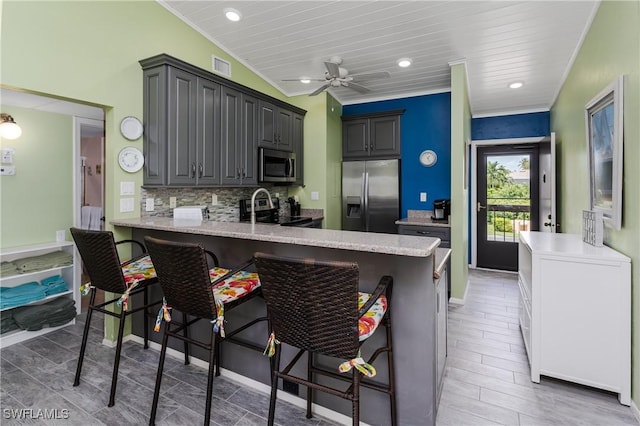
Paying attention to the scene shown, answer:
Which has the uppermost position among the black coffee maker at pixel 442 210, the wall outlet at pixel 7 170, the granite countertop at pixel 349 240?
the wall outlet at pixel 7 170

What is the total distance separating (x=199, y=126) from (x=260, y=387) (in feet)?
7.88

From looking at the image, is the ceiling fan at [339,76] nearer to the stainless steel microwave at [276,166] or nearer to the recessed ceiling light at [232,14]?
the recessed ceiling light at [232,14]

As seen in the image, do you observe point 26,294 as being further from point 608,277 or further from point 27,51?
point 608,277

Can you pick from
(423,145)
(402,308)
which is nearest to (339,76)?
(423,145)

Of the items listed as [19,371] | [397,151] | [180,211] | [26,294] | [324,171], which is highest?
[397,151]

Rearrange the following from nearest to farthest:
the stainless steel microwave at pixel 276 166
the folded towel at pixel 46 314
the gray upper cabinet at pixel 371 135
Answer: the folded towel at pixel 46 314, the stainless steel microwave at pixel 276 166, the gray upper cabinet at pixel 371 135

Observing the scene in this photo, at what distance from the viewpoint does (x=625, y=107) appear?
200 centimetres

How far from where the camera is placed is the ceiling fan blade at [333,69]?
10.6 feet

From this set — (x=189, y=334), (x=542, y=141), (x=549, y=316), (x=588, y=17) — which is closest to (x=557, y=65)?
(x=588, y=17)

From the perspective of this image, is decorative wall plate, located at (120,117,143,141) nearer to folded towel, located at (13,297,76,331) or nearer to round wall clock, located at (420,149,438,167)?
Result: folded towel, located at (13,297,76,331)

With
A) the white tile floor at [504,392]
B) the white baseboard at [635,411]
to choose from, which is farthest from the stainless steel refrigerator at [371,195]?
the white baseboard at [635,411]

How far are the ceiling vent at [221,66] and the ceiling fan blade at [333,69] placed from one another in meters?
1.27

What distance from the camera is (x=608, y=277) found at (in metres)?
1.95

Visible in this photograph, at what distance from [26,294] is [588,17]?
17.4 feet
